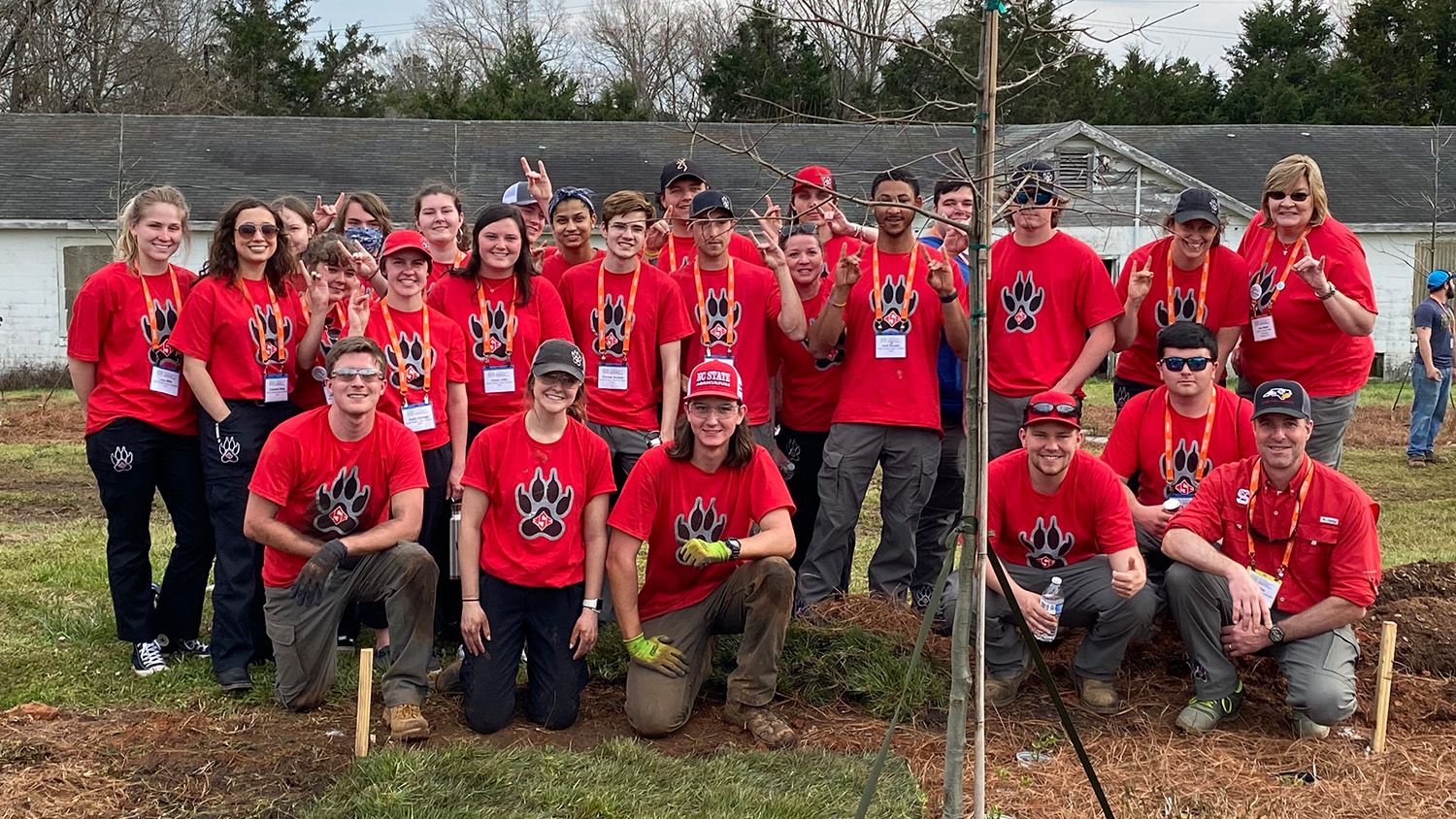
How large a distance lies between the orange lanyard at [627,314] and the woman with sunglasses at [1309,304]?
9.71ft

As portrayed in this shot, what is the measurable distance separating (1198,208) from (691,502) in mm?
2805

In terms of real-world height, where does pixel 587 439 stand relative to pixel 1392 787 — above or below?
above

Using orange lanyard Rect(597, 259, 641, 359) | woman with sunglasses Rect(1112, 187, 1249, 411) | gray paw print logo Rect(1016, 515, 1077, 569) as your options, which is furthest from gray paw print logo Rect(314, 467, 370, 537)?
woman with sunglasses Rect(1112, 187, 1249, 411)

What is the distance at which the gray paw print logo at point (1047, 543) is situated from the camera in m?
5.76

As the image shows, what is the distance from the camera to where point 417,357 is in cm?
612

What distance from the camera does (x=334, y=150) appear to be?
28.9 m

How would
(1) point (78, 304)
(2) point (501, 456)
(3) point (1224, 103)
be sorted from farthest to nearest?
(3) point (1224, 103) → (1) point (78, 304) → (2) point (501, 456)

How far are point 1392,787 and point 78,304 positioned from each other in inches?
→ 226

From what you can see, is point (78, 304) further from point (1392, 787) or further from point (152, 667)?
point (1392, 787)

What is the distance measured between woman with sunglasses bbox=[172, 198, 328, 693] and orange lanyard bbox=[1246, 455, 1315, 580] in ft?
13.3

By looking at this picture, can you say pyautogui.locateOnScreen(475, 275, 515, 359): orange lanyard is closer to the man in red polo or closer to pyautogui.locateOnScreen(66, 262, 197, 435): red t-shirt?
pyautogui.locateOnScreen(66, 262, 197, 435): red t-shirt

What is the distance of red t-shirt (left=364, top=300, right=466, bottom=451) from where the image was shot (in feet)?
20.0

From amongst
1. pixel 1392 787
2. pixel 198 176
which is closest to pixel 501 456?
pixel 1392 787

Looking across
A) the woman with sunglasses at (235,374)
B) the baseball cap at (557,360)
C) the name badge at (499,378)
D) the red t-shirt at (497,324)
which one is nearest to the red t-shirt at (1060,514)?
the baseball cap at (557,360)
